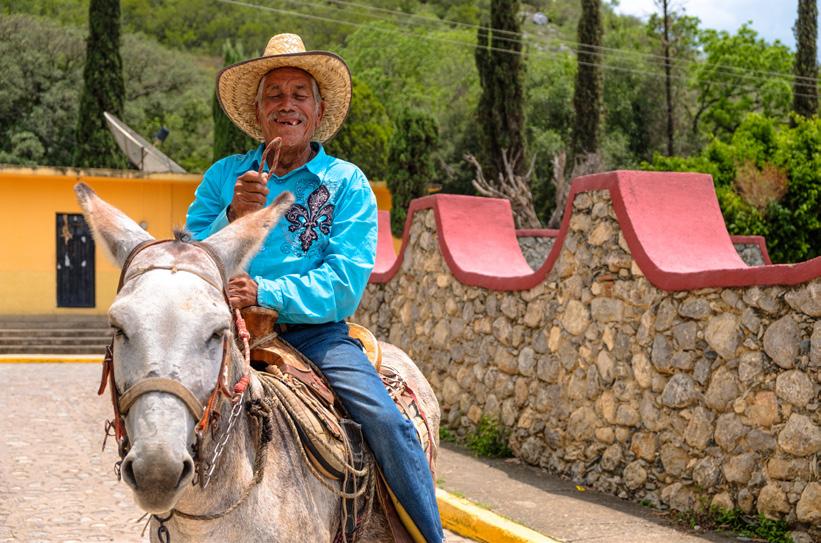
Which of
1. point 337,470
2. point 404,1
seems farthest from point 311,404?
point 404,1

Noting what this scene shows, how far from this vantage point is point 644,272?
7.96 meters

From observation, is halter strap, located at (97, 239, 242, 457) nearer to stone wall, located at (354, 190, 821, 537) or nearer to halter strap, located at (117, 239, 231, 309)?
halter strap, located at (117, 239, 231, 309)

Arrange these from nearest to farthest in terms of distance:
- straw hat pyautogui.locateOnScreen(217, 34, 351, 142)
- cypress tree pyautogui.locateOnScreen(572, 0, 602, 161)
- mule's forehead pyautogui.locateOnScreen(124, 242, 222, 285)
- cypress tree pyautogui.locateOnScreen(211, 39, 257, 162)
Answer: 1. mule's forehead pyautogui.locateOnScreen(124, 242, 222, 285)
2. straw hat pyautogui.locateOnScreen(217, 34, 351, 142)
3. cypress tree pyautogui.locateOnScreen(211, 39, 257, 162)
4. cypress tree pyautogui.locateOnScreen(572, 0, 602, 161)

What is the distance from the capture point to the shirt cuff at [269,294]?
11.3ft

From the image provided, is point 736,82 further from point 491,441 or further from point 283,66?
point 283,66

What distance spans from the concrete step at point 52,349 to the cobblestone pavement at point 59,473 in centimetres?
671

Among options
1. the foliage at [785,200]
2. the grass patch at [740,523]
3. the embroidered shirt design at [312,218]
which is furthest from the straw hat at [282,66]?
the foliage at [785,200]

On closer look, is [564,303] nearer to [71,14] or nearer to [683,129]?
[683,129]

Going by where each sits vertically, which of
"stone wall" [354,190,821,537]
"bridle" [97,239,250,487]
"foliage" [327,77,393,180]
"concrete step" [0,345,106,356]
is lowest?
"concrete step" [0,345,106,356]

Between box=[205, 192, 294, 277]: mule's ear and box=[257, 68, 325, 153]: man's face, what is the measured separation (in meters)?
0.97

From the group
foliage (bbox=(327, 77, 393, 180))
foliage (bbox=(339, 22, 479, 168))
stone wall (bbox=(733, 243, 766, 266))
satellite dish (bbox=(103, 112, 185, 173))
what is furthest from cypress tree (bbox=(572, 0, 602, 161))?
stone wall (bbox=(733, 243, 766, 266))

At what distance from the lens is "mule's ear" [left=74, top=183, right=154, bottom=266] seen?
3.02 metres

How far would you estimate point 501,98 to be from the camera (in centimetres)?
3145

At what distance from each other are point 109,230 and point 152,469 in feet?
2.85
